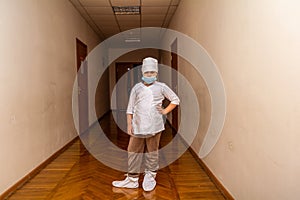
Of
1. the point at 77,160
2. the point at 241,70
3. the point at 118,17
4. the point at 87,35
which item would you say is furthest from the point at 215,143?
the point at 87,35

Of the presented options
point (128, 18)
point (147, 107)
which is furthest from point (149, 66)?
point (128, 18)

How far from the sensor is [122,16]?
5.82 m

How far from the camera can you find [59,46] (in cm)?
426

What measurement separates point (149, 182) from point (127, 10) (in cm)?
367

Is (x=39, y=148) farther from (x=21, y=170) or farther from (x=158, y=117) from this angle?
(x=158, y=117)

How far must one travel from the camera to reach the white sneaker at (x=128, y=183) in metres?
2.80

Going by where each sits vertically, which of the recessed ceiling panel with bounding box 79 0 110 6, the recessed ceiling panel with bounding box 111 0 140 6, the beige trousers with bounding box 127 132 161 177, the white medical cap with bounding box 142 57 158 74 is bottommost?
the beige trousers with bounding box 127 132 161 177

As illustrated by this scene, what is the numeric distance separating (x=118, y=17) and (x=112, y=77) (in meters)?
4.72

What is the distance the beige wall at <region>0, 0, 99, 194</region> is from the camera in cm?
261

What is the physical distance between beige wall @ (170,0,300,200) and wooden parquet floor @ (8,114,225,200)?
13.1 inches

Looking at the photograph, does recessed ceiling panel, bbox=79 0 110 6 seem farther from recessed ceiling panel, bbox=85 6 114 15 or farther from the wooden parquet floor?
the wooden parquet floor

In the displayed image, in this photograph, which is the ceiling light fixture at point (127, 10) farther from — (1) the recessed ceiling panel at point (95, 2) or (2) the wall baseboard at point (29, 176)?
(2) the wall baseboard at point (29, 176)

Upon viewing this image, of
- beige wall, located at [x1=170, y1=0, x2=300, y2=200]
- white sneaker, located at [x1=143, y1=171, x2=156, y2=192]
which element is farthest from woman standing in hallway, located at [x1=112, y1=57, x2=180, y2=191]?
beige wall, located at [x1=170, y1=0, x2=300, y2=200]

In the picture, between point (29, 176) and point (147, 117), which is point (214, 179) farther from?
point (29, 176)
